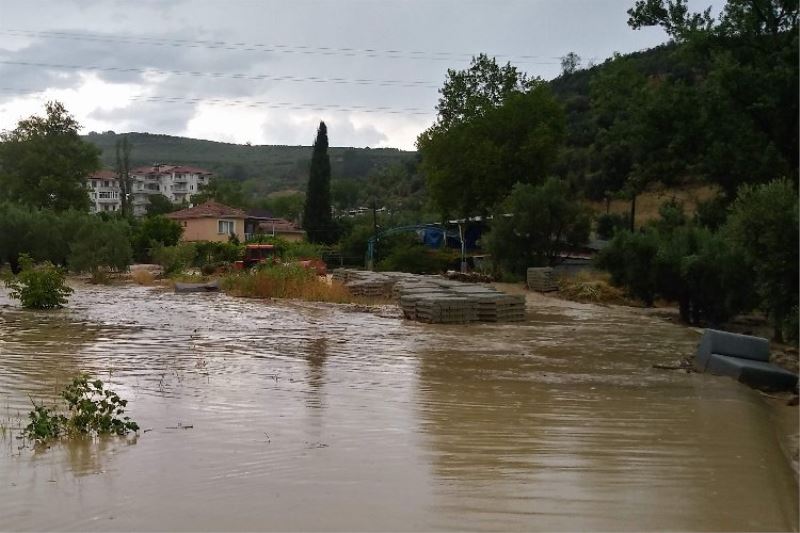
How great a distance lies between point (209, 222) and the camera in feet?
224

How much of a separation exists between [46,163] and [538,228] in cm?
4143

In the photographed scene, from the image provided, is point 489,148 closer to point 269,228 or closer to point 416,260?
point 416,260

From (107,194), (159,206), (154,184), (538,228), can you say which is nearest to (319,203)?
(538,228)

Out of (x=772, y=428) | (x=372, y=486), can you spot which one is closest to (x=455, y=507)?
(x=372, y=486)

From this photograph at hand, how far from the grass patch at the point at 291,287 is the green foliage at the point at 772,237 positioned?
52.8 ft

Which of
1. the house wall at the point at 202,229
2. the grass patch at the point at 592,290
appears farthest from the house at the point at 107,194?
the grass patch at the point at 592,290

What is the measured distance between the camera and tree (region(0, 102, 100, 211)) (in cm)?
5912

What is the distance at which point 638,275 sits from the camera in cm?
2266

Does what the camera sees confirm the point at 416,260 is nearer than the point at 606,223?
Yes

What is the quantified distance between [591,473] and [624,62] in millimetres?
16048

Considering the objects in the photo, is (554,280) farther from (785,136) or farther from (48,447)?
(48,447)

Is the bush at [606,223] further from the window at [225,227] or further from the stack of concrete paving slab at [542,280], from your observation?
the window at [225,227]

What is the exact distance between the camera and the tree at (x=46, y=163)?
59.1 metres

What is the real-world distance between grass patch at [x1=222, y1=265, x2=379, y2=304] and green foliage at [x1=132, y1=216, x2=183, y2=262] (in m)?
24.1
